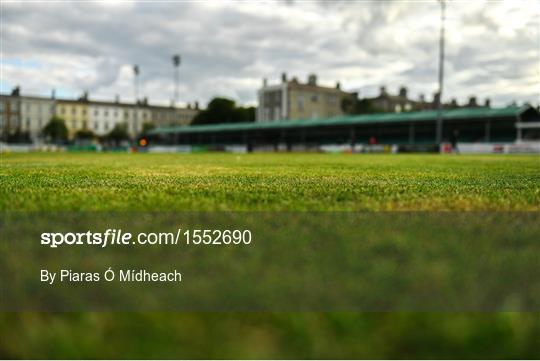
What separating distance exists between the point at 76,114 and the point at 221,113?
114 ft

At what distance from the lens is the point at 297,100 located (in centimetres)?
9850

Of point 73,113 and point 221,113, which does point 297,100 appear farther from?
point 73,113

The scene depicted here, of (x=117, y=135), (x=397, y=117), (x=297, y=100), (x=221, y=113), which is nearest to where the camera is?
(x=397, y=117)

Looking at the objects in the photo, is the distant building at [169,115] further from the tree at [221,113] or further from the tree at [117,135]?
the tree at [221,113]

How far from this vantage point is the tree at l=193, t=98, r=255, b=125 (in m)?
106

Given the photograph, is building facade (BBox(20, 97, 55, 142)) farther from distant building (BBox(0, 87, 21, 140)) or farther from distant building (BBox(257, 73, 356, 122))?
distant building (BBox(257, 73, 356, 122))

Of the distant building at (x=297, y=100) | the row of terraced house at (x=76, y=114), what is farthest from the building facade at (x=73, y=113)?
the distant building at (x=297, y=100)

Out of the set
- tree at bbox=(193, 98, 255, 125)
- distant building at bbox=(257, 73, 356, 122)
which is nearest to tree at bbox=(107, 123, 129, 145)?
tree at bbox=(193, 98, 255, 125)

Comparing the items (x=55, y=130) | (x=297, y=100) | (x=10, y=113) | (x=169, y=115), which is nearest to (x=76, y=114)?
(x=10, y=113)

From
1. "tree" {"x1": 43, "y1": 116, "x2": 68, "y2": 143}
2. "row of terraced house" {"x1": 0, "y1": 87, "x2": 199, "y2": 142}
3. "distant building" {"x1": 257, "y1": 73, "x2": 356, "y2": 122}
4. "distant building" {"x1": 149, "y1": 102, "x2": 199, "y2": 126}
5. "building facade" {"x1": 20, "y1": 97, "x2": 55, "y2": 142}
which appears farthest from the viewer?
"distant building" {"x1": 149, "y1": 102, "x2": 199, "y2": 126}

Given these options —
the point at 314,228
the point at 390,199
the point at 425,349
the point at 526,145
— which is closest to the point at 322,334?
the point at 425,349

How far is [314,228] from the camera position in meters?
2.95

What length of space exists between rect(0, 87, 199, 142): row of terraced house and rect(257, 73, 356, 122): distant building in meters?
19.5

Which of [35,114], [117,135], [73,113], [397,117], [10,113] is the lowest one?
[117,135]
